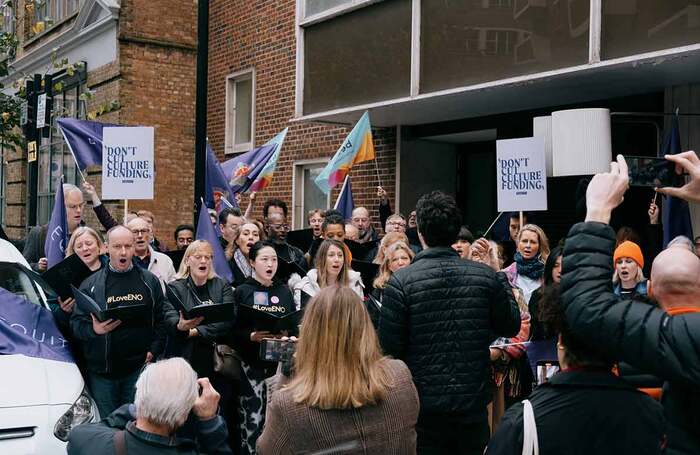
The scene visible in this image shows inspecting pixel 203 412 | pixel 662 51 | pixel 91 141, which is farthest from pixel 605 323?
pixel 91 141

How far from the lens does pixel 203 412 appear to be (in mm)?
3812

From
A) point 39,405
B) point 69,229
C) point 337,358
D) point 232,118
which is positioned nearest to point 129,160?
point 69,229

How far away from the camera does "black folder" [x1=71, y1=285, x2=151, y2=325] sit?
6.26 meters

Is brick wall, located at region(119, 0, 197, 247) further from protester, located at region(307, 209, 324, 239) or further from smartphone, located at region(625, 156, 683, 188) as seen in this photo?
smartphone, located at region(625, 156, 683, 188)

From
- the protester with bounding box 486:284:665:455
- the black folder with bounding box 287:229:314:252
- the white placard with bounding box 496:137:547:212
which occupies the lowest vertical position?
the protester with bounding box 486:284:665:455

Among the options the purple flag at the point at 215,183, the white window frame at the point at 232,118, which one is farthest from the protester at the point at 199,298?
the white window frame at the point at 232,118

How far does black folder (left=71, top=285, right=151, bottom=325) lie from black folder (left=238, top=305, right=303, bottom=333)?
77 cm

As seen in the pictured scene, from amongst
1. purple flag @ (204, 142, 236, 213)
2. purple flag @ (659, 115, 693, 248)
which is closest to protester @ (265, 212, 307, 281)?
purple flag @ (204, 142, 236, 213)

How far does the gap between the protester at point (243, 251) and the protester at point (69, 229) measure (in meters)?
1.69

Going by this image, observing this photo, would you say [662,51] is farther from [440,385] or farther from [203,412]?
[203,412]

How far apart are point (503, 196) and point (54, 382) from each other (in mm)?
4866

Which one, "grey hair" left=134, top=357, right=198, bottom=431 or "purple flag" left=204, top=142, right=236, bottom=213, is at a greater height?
"purple flag" left=204, top=142, right=236, bottom=213

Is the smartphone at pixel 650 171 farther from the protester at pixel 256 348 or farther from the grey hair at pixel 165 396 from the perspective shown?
the protester at pixel 256 348

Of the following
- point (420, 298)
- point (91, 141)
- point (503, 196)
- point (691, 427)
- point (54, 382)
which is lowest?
point (54, 382)
